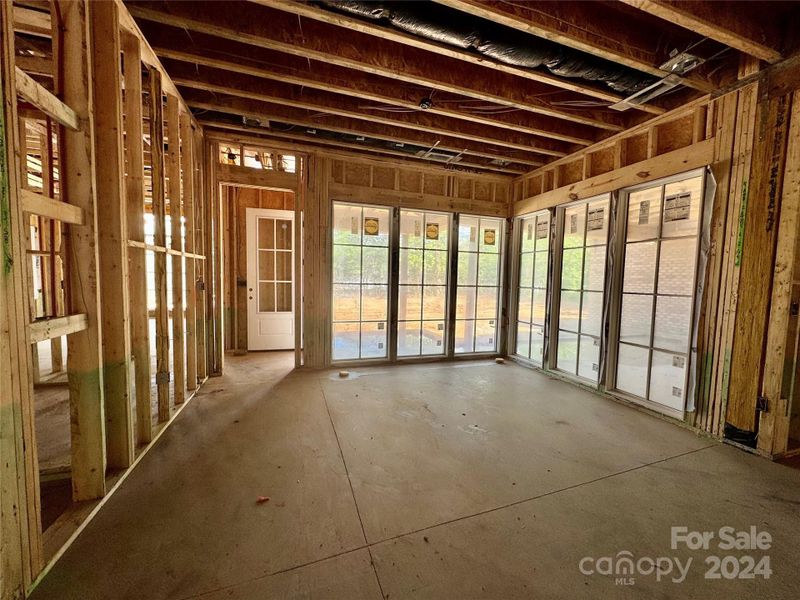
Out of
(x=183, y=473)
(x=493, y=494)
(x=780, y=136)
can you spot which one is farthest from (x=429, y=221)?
(x=183, y=473)

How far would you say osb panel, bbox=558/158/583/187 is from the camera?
13.7ft

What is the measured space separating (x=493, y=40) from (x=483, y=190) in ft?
9.60

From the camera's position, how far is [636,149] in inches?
138

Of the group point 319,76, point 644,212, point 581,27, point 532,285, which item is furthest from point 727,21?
point 532,285

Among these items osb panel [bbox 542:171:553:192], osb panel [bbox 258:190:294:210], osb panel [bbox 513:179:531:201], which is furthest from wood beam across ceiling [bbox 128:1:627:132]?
osb panel [bbox 258:190:294:210]

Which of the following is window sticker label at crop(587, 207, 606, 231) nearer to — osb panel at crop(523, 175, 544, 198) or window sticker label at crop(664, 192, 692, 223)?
window sticker label at crop(664, 192, 692, 223)

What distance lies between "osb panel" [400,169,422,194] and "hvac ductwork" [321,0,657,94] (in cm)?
230

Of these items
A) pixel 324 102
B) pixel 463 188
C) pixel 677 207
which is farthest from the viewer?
pixel 463 188

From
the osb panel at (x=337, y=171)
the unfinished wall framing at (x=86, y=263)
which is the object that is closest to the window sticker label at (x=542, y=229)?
the osb panel at (x=337, y=171)

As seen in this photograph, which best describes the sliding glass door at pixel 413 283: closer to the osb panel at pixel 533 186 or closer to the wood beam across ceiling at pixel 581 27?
the osb panel at pixel 533 186

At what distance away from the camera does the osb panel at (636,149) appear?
3408 millimetres

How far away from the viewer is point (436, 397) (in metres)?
3.50

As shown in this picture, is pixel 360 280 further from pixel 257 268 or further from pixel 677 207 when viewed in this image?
pixel 677 207

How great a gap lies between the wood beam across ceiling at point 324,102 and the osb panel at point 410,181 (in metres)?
1.15
